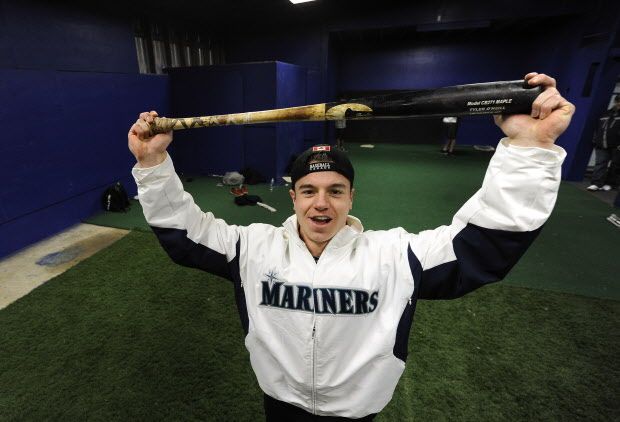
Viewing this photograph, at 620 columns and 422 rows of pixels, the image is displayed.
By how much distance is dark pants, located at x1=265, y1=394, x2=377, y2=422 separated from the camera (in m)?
1.37

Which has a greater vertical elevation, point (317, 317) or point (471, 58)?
point (471, 58)

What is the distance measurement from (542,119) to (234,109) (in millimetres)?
6536

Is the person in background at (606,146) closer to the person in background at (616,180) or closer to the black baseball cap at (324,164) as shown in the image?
the person in background at (616,180)

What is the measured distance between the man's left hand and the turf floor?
6.03 feet

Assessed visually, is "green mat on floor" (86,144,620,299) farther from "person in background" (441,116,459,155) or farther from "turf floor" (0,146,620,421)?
"person in background" (441,116,459,155)

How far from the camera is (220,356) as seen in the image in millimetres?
2447

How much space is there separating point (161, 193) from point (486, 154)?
11084 millimetres

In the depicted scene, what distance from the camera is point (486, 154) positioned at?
33.5 ft

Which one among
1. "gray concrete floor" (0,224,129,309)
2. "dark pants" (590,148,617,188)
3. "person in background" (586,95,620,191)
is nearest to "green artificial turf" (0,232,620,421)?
"gray concrete floor" (0,224,129,309)

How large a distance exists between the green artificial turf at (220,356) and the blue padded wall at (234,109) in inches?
163

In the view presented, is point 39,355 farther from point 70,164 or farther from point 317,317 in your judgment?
point 70,164

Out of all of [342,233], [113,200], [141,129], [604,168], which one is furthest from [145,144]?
[604,168]

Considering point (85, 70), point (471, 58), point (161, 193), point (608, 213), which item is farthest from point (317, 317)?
point (471, 58)

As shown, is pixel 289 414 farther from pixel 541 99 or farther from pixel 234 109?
pixel 234 109
